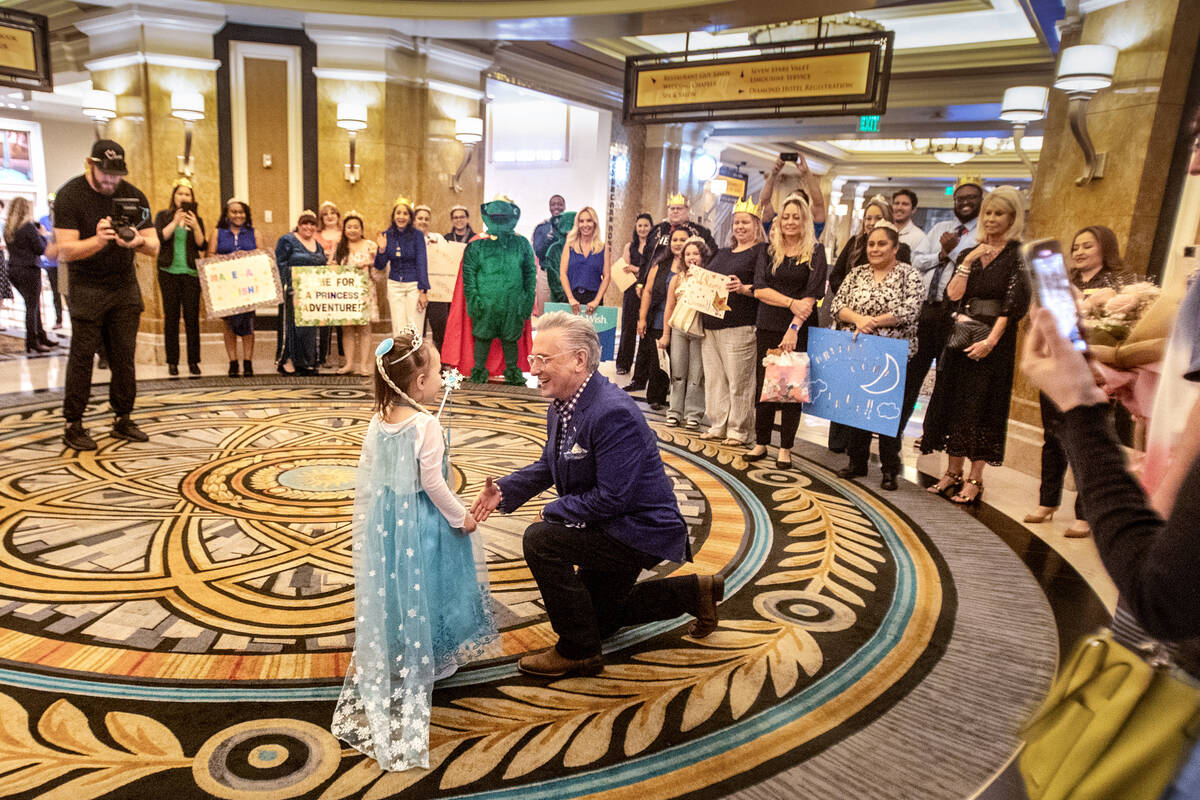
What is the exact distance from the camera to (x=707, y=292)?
16.6 ft

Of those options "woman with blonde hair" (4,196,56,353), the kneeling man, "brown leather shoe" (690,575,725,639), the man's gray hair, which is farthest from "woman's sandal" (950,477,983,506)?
"woman with blonde hair" (4,196,56,353)

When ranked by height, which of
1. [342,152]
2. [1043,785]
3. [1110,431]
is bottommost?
[1043,785]

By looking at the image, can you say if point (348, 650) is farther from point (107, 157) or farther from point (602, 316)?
point (602, 316)

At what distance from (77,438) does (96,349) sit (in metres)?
0.53

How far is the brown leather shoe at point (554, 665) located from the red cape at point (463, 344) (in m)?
4.72

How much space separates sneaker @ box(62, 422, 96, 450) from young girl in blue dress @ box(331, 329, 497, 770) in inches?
125

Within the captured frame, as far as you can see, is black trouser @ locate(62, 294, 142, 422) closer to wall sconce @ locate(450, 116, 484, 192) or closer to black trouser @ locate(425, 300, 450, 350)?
black trouser @ locate(425, 300, 450, 350)

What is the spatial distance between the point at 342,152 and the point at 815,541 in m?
6.74

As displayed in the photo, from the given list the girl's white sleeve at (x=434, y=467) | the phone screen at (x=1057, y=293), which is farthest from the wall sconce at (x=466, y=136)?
the phone screen at (x=1057, y=293)

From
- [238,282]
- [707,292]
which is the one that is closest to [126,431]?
[238,282]

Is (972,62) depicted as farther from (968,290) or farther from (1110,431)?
(1110,431)

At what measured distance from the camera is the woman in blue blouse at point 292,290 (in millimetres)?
6809

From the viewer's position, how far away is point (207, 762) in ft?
6.06

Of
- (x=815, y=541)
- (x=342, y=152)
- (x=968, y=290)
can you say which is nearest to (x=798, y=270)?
(x=968, y=290)
